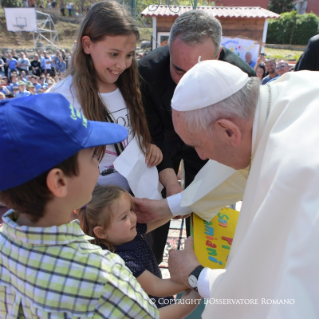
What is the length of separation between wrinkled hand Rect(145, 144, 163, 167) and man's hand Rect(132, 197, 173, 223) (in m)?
0.25

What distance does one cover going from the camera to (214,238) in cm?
178

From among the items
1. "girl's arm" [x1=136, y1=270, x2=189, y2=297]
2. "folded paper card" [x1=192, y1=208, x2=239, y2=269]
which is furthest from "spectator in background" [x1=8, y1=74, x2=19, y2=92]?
"girl's arm" [x1=136, y1=270, x2=189, y2=297]

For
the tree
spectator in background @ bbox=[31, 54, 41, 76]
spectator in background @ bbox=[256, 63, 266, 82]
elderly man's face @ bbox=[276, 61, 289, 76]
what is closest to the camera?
elderly man's face @ bbox=[276, 61, 289, 76]

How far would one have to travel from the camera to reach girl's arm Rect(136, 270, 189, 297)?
52.4 inches

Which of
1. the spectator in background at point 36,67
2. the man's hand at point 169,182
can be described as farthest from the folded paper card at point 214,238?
the spectator in background at point 36,67

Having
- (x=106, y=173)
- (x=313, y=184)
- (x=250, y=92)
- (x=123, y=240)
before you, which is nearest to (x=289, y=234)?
(x=313, y=184)

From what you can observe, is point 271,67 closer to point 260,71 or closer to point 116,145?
point 260,71

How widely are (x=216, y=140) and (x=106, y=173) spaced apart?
0.69 metres

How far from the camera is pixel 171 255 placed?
4.94 feet

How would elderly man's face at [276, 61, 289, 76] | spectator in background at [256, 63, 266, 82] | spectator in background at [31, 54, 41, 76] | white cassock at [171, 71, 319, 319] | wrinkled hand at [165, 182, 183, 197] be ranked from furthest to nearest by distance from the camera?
spectator in background at [31, 54, 41, 76]
spectator in background at [256, 63, 266, 82]
elderly man's face at [276, 61, 289, 76]
wrinkled hand at [165, 182, 183, 197]
white cassock at [171, 71, 319, 319]

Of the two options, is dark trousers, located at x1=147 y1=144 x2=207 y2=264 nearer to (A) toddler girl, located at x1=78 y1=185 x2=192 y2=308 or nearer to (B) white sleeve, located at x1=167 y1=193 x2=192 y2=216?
(B) white sleeve, located at x1=167 y1=193 x2=192 y2=216

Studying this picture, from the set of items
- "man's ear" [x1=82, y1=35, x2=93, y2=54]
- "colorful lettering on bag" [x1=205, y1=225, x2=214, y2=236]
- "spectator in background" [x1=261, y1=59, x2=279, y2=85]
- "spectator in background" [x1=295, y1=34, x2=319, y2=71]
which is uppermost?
"man's ear" [x1=82, y1=35, x2=93, y2=54]

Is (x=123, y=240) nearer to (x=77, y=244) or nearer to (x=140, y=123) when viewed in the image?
(x=77, y=244)

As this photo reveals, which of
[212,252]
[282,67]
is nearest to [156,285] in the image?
[212,252]
